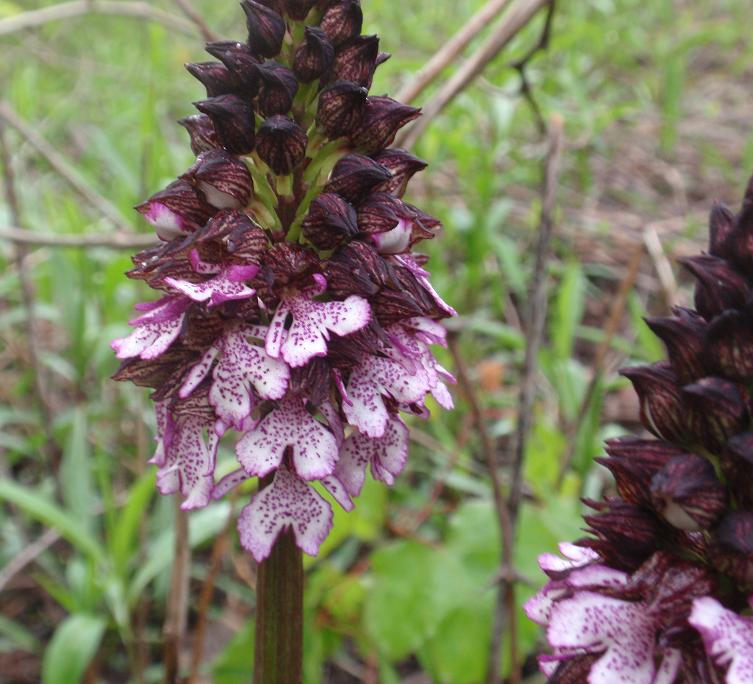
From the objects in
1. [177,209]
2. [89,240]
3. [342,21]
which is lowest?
[177,209]

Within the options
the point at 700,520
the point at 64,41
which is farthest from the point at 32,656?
the point at 64,41

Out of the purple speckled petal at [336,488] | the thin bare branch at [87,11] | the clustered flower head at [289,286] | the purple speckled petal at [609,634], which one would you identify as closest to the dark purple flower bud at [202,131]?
the clustered flower head at [289,286]

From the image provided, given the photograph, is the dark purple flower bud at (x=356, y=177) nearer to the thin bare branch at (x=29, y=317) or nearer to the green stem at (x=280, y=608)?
the green stem at (x=280, y=608)

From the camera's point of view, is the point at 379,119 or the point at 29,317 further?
the point at 29,317

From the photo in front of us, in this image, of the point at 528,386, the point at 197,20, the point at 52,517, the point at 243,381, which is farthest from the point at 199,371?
the point at 197,20

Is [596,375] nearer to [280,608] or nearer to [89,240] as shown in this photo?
[89,240]

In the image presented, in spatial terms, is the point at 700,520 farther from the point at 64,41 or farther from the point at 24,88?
the point at 64,41
